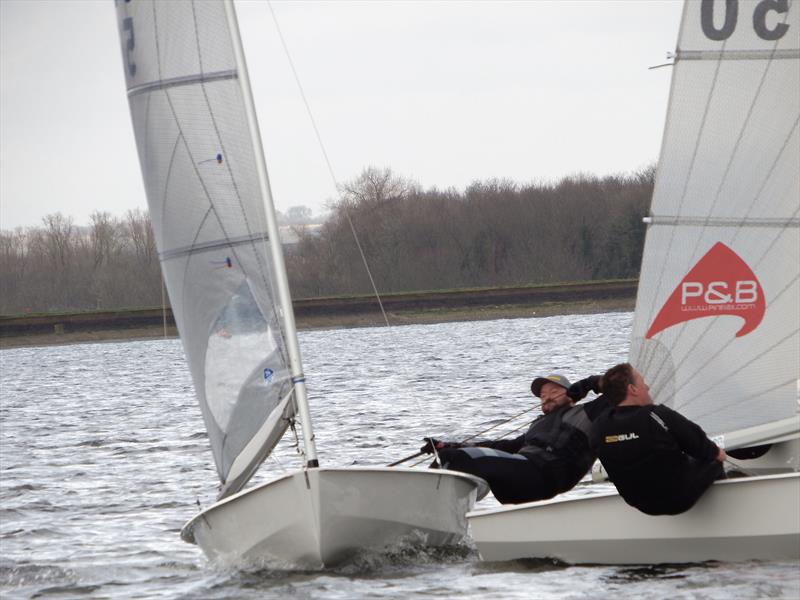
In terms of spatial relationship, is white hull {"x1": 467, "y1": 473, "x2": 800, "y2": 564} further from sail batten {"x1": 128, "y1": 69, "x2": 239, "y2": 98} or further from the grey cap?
sail batten {"x1": 128, "y1": 69, "x2": 239, "y2": 98}

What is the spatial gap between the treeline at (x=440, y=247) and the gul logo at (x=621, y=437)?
2281 inches

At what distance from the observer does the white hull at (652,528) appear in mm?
6152

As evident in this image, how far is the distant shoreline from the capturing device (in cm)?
5609

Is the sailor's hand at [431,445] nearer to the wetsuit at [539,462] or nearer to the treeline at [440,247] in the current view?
the wetsuit at [539,462]

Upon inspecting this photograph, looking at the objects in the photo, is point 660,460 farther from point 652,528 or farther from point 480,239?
point 480,239

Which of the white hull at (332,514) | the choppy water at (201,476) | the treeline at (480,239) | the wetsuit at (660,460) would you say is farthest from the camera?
the treeline at (480,239)

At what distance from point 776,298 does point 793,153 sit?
0.72 meters

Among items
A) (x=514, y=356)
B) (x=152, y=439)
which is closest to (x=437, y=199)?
(x=514, y=356)

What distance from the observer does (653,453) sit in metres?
6.08

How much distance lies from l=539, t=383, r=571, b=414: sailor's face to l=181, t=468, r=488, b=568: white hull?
1.97 ft

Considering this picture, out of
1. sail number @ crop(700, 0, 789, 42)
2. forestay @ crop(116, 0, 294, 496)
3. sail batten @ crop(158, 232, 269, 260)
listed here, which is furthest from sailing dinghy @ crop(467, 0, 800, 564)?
sail batten @ crop(158, 232, 269, 260)

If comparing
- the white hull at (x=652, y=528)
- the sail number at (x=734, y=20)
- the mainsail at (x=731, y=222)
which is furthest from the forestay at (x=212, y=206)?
the sail number at (x=734, y=20)

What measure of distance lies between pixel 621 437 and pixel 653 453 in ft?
0.60

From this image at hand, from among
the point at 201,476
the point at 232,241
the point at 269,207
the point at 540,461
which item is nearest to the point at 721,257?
the point at 540,461
